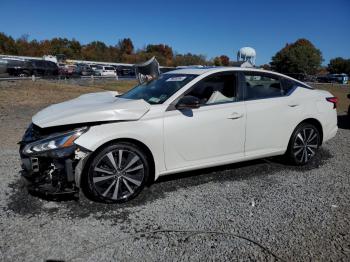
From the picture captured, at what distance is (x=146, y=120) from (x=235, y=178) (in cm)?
173

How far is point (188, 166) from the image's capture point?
448cm

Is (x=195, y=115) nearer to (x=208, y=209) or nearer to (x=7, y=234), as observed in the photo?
(x=208, y=209)

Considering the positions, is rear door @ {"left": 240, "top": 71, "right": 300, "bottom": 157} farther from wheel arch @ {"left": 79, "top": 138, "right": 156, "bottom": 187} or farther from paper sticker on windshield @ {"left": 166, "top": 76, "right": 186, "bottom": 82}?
wheel arch @ {"left": 79, "top": 138, "right": 156, "bottom": 187}

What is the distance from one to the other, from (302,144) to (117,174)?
3.09 meters

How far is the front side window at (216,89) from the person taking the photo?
185 inches

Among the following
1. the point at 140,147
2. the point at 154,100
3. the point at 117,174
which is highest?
the point at 154,100

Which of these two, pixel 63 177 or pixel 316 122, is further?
pixel 316 122

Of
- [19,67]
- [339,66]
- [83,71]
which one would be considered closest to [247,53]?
[83,71]

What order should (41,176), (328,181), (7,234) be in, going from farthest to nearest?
(328,181), (41,176), (7,234)

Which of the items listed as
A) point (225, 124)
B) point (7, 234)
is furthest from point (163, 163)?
point (7, 234)

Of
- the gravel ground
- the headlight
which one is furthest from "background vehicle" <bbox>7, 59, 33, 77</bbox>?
the headlight

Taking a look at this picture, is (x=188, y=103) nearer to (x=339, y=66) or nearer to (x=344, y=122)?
(x=344, y=122)

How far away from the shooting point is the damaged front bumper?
375 centimetres

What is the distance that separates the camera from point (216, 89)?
487 cm
